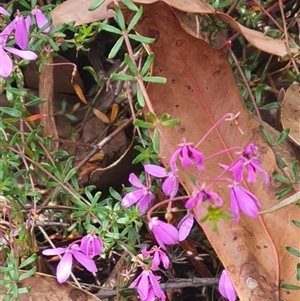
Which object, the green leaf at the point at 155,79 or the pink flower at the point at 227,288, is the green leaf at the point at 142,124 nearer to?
the green leaf at the point at 155,79

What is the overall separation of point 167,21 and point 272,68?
1.82 feet

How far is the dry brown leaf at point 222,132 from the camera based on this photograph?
1.39 meters

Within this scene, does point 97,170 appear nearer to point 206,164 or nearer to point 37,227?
point 37,227

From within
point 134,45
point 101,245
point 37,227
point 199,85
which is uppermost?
point 199,85

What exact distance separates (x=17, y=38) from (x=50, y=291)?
584 mm

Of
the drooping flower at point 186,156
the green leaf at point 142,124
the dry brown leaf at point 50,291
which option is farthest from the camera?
the dry brown leaf at point 50,291

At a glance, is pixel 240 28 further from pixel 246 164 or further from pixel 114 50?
pixel 246 164

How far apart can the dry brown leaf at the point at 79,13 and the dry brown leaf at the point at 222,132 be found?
0.11 meters

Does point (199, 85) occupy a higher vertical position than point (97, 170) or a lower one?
higher

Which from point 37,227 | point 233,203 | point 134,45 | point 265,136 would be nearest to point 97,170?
point 37,227

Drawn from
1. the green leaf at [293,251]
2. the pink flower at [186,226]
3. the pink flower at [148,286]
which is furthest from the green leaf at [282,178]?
the pink flower at [148,286]

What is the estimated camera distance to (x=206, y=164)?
4.60 feet

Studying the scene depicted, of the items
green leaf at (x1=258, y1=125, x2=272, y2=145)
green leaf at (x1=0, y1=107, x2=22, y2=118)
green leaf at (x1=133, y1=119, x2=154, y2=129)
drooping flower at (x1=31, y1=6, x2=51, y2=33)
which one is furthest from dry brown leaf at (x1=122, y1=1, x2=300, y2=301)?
green leaf at (x1=0, y1=107, x2=22, y2=118)

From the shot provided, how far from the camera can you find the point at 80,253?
139 centimetres
